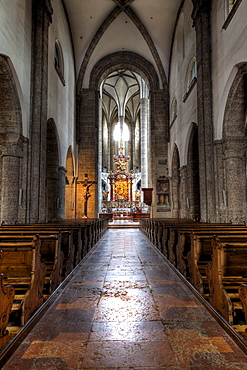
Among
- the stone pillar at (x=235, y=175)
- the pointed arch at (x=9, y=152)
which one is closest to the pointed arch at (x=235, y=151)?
the stone pillar at (x=235, y=175)

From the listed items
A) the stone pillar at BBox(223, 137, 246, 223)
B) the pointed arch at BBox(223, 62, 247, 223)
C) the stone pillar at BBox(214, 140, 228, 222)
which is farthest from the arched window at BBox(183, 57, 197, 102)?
the stone pillar at BBox(223, 137, 246, 223)

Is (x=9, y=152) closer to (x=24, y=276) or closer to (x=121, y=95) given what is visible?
(x=24, y=276)

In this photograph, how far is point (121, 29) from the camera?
19500mm

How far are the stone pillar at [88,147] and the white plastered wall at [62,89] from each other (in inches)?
50.7

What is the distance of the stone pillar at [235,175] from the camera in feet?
33.1

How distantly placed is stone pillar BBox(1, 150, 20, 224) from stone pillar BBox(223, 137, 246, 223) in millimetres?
7199

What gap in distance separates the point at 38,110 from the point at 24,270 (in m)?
8.73

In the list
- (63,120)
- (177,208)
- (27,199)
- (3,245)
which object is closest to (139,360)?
(3,245)

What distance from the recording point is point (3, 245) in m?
3.30

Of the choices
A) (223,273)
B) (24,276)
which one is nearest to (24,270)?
(24,276)

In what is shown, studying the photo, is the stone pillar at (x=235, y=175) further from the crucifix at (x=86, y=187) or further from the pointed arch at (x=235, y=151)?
the crucifix at (x=86, y=187)

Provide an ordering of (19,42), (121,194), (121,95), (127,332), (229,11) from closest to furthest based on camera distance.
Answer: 1. (127,332)
2. (19,42)
3. (229,11)
4. (121,194)
5. (121,95)

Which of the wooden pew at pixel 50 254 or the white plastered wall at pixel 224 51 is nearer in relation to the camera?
the wooden pew at pixel 50 254

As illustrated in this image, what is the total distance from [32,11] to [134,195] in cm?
2100
